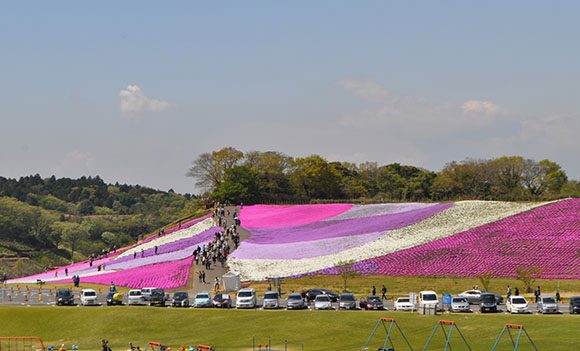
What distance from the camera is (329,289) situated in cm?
8106

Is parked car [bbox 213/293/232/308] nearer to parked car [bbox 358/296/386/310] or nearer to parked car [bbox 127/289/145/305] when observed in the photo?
parked car [bbox 127/289/145/305]

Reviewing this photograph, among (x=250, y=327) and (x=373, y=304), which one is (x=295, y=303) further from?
(x=250, y=327)

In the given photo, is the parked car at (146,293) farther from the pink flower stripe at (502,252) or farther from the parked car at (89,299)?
the pink flower stripe at (502,252)

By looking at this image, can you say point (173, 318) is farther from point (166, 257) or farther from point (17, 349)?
point (166, 257)

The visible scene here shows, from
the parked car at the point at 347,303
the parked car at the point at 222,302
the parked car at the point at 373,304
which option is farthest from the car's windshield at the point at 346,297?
the parked car at the point at 222,302

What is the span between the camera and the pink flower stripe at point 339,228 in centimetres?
10619

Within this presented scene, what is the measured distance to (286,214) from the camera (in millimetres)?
131375

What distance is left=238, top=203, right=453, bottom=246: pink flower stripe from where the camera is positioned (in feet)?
348

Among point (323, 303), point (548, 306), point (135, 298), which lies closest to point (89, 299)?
point (135, 298)

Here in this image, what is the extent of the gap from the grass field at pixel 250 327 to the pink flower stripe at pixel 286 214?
55.5 metres

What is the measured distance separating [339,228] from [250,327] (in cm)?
5415

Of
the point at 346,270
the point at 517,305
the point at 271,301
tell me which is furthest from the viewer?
the point at 346,270

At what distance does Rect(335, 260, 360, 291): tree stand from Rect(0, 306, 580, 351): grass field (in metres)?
20.7

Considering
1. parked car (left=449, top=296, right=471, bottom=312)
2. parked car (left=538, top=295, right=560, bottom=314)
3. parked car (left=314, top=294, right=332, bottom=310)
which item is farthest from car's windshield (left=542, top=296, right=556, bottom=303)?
parked car (left=314, top=294, right=332, bottom=310)
